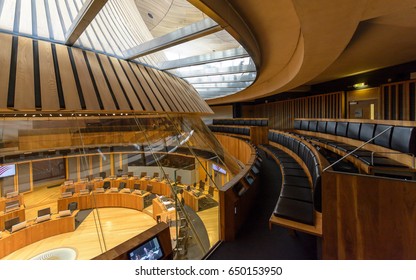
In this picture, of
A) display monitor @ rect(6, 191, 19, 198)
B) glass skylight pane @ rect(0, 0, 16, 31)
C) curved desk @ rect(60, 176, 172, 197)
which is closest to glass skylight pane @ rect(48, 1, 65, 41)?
glass skylight pane @ rect(0, 0, 16, 31)

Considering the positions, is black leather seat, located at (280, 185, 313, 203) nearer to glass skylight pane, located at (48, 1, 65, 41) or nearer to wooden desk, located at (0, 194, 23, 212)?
glass skylight pane, located at (48, 1, 65, 41)

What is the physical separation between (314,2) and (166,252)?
346cm

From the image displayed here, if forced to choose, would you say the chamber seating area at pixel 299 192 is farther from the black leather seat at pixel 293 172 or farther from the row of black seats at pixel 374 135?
the row of black seats at pixel 374 135

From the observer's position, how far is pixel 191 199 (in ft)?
18.5

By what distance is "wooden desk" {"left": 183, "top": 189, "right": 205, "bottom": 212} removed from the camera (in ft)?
18.0

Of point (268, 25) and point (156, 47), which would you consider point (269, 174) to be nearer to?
point (268, 25)

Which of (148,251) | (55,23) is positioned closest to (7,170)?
(55,23)

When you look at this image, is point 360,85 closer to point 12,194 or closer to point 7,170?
point 7,170

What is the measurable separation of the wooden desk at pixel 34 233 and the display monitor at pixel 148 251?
5943 mm

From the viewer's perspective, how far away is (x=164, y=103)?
15.6ft

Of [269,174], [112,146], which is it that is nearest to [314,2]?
[269,174]

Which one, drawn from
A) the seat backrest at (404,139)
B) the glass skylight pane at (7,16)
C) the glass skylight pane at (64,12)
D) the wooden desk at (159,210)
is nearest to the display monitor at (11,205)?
the wooden desk at (159,210)

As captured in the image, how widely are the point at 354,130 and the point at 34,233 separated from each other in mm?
9684

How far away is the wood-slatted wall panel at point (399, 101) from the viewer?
646cm
